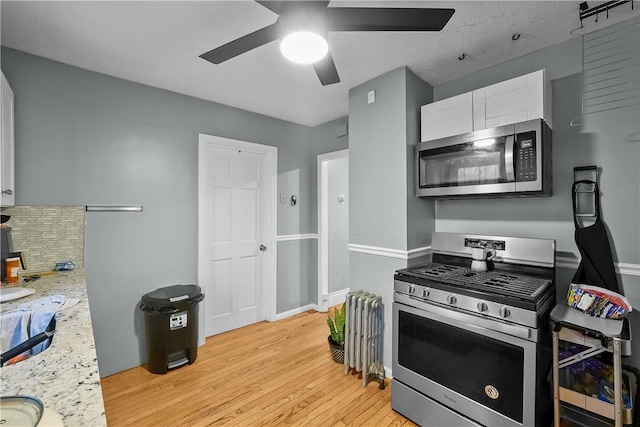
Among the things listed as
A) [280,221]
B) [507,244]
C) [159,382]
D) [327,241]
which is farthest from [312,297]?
[507,244]

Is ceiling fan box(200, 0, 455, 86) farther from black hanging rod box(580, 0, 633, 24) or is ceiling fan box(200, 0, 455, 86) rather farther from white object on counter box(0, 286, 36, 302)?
white object on counter box(0, 286, 36, 302)

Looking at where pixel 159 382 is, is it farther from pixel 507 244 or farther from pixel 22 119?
pixel 507 244

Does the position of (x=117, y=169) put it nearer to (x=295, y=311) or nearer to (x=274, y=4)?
(x=274, y=4)

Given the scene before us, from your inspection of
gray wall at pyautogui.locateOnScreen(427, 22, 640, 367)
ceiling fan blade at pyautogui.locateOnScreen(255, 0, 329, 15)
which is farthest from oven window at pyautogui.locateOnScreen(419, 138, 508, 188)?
ceiling fan blade at pyautogui.locateOnScreen(255, 0, 329, 15)

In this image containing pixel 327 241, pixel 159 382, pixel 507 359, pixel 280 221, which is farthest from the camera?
pixel 327 241

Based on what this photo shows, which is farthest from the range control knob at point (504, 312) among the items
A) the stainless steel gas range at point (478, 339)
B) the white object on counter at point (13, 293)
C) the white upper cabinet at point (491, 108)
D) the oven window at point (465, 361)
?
the white object on counter at point (13, 293)

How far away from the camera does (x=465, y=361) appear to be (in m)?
1.68

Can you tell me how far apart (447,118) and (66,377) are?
244 cm

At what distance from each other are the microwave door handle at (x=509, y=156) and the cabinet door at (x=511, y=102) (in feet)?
0.44

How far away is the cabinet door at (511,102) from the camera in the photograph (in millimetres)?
1765

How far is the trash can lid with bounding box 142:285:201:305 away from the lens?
2408 mm

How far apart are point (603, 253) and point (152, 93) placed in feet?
11.7

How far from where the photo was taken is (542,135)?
175cm

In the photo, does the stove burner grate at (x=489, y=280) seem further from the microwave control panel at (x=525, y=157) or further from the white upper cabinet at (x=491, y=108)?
the white upper cabinet at (x=491, y=108)
